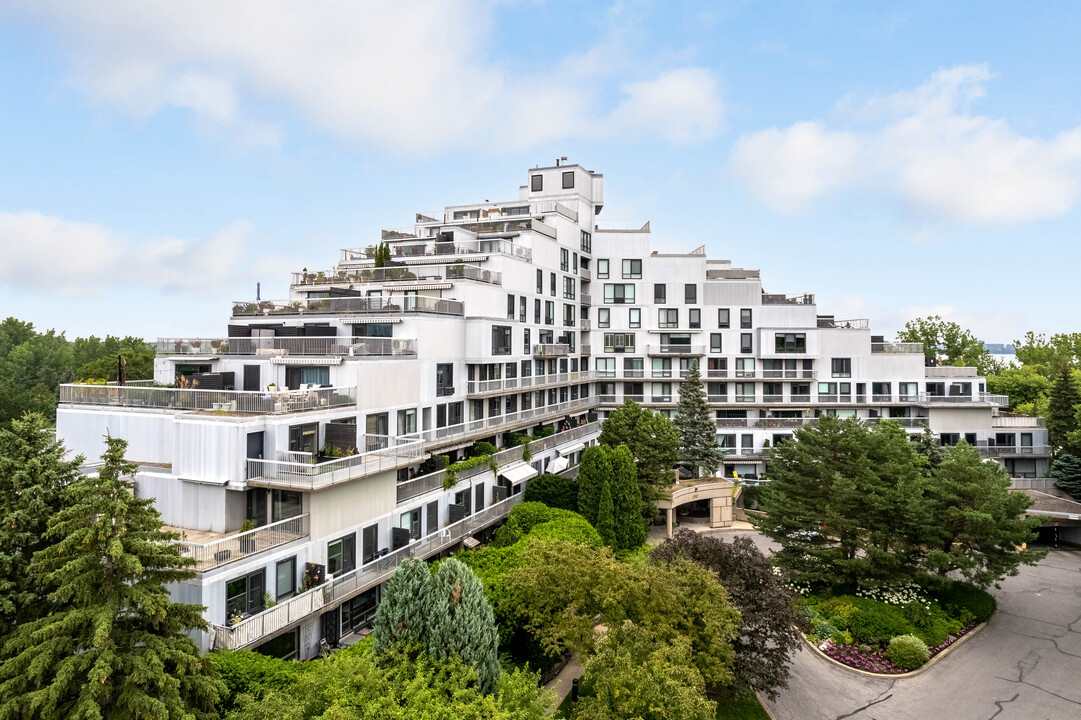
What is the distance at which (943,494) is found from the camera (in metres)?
30.8

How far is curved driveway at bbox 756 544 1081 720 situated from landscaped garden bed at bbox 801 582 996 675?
0.73m

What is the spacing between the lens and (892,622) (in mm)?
28656

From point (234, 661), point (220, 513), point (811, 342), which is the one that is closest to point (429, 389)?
point (220, 513)

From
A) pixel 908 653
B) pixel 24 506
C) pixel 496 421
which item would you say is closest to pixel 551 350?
pixel 496 421

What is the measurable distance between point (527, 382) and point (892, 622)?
2596 cm

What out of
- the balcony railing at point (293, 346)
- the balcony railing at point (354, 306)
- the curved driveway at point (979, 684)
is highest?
the balcony railing at point (354, 306)

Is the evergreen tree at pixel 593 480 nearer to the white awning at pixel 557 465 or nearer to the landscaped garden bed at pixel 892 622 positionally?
the white awning at pixel 557 465

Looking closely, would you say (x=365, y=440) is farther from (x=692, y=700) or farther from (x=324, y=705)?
(x=692, y=700)

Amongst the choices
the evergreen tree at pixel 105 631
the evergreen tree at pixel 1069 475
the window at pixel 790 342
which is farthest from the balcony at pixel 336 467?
the evergreen tree at pixel 1069 475

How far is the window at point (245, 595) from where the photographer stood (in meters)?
20.4

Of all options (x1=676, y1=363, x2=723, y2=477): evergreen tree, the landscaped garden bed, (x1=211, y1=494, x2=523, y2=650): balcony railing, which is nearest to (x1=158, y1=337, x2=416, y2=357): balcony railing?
(x1=211, y1=494, x2=523, y2=650): balcony railing

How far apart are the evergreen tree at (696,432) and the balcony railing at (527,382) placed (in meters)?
9.79

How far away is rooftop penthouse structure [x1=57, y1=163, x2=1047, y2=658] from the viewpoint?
22.9 meters

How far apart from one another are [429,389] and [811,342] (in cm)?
3848
